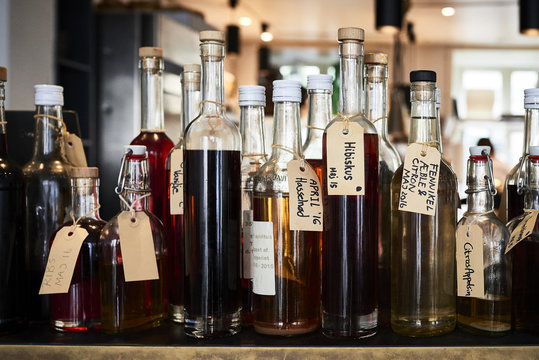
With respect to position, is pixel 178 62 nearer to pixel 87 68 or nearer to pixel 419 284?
pixel 87 68

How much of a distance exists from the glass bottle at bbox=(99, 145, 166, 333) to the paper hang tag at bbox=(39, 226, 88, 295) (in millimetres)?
33

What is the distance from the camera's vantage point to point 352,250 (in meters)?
0.70

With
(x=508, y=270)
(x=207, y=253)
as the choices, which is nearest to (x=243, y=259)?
(x=207, y=253)

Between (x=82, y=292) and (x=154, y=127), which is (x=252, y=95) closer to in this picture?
(x=154, y=127)

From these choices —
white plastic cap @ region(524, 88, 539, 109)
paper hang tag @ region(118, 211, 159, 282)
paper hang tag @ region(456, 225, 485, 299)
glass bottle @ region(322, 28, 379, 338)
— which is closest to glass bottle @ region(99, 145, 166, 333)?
paper hang tag @ region(118, 211, 159, 282)

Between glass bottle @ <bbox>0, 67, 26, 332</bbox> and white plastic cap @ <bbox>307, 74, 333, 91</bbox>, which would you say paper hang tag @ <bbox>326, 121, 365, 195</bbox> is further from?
glass bottle @ <bbox>0, 67, 26, 332</bbox>

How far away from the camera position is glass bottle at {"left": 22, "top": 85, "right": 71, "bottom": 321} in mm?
796

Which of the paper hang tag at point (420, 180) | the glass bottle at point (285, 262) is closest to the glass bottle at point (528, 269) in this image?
the paper hang tag at point (420, 180)

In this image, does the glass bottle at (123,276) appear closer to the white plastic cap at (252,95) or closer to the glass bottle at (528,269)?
the white plastic cap at (252,95)

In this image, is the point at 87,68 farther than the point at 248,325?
Yes

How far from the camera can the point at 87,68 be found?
342 centimetres

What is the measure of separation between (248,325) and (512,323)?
0.33 metres

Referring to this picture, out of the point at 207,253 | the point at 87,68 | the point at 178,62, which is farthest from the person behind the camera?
the point at 178,62

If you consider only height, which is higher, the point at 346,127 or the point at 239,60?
the point at 239,60
